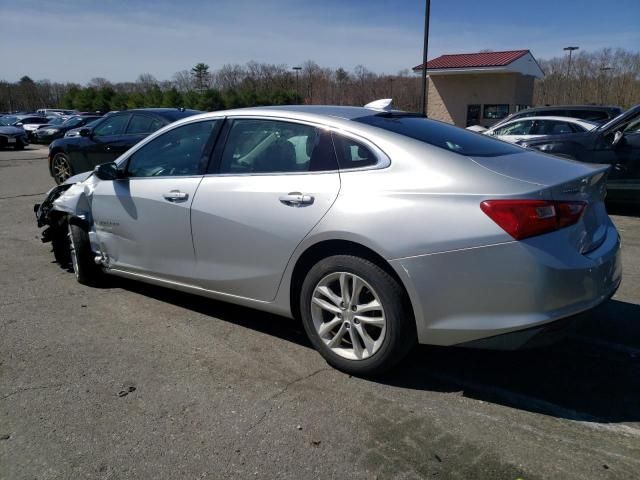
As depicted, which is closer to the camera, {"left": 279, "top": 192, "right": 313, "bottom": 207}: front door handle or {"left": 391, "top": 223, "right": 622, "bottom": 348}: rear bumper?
{"left": 391, "top": 223, "right": 622, "bottom": 348}: rear bumper

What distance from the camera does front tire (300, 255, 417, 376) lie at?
3029mm

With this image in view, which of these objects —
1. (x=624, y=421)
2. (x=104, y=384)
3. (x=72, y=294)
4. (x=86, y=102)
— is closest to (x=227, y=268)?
(x=104, y=384)

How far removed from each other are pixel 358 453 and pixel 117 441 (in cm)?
120

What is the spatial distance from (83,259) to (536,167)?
12.8 feet

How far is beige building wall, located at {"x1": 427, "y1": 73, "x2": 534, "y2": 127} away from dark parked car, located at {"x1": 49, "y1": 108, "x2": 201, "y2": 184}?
20904mm

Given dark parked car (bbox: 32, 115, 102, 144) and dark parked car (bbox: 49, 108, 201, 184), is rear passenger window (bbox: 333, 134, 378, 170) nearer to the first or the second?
dark parked car (bbox: 49, 108, 201, 184)

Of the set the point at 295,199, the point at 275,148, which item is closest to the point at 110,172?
the point at 275,148

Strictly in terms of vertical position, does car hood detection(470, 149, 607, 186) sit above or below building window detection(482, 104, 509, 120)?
above

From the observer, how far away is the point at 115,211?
4.49m

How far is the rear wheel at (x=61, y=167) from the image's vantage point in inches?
439

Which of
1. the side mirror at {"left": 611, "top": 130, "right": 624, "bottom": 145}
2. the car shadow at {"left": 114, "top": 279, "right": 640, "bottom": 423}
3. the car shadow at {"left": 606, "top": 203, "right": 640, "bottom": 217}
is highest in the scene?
the side mirror at {"left": 611, "top": 130, "right": 624, "bottom": 145}

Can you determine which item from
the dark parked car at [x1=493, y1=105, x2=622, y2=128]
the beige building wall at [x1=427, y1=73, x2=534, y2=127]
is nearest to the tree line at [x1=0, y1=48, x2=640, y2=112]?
the beige building wall at [x1=427, y1=73, x2=534, y2=127]

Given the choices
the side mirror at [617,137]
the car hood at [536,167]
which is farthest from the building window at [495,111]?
the car hood at [536,167]

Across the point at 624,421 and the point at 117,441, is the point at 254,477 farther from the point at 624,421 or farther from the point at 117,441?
the point at 624,421
